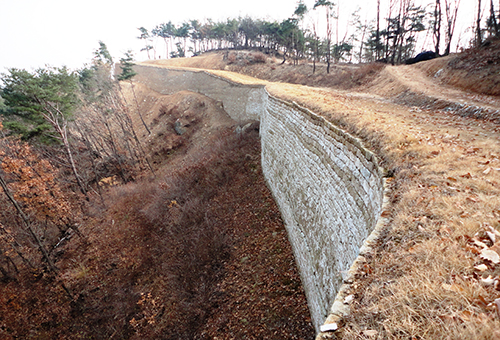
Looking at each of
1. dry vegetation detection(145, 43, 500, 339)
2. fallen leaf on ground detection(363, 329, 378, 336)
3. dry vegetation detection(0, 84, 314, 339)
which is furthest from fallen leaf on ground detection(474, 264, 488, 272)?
dry vegetation detection(0, 84, 314, 339)

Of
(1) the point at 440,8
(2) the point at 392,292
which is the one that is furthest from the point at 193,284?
(1) the point at 440,8

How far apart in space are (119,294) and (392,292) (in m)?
13.5

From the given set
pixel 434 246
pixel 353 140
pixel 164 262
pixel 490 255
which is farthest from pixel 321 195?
pixel 164 262

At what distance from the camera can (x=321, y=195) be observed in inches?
263

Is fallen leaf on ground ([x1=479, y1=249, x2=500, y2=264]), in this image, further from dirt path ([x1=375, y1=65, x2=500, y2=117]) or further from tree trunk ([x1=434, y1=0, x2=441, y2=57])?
tree trunk ([x1=434, y1=0, x2=441, y2=57])

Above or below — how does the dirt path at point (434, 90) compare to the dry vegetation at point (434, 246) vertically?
above

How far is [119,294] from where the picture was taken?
38.9 ft

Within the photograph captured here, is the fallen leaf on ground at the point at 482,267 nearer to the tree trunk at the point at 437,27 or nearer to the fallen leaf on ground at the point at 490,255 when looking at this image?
the fallen leaf on ground at the point at 490,255

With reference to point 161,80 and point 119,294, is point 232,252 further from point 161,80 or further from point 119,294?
point 161,80

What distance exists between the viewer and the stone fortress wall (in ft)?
14.8

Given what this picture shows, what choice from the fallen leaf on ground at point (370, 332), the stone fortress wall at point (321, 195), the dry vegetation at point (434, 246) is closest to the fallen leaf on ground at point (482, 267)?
the dry vegetation at point (434, 246)

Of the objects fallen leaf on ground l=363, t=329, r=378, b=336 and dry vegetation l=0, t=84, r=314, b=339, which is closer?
fallen leaf on ground l=363, t=329, r=378, b=336

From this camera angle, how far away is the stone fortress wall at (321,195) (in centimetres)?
452

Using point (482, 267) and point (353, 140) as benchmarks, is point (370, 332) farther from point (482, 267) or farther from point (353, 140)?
point (353, 140)
